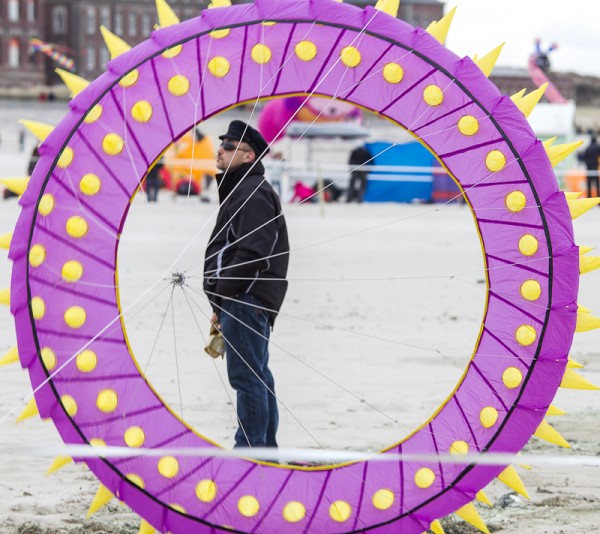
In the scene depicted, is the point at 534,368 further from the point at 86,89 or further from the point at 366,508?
the point at 86,89

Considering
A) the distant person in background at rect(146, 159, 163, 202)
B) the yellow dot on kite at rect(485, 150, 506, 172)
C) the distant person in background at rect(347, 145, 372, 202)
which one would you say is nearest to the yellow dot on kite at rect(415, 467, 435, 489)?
the yellow dot on kite at rect(485, 150, 506, 172)

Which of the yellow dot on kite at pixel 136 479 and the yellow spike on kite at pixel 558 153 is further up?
the yellow spike on kite at pixel 558 153

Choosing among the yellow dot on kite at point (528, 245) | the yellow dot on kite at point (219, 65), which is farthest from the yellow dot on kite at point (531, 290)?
Result: the yellow dot on kite at point (219, 65)

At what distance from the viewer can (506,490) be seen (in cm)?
561

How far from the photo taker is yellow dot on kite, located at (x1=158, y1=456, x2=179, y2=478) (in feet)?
15.4

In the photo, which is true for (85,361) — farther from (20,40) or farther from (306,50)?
(20,40)

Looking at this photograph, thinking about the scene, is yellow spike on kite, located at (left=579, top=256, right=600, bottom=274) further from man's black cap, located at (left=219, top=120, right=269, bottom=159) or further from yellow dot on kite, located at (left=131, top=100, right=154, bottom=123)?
yellow dot on kite, located at (left=131, top=100, right=154, bottom=123)

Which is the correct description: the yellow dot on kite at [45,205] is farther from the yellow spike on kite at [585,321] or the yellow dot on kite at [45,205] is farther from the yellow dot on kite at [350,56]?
the yellow spike on kite at [585,321]

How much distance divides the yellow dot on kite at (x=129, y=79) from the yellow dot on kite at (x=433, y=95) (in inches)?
42.9

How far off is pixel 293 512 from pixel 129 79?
1.72 meters

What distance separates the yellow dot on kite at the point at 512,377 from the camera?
470 cm

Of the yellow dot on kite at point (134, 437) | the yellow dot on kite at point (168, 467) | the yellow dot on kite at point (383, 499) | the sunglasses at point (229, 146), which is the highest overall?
the sunglasses at point (229, 146)

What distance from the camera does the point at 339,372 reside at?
8.10 meters

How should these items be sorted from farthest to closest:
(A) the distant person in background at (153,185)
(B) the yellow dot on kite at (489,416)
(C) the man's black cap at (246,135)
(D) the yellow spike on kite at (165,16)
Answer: (A) the distant person in background at (153,185), (C) the man's black cap at (246,135), (D) the yellow spike on kite at (165,16), (B) the yellow dot on kite at (489,416)
